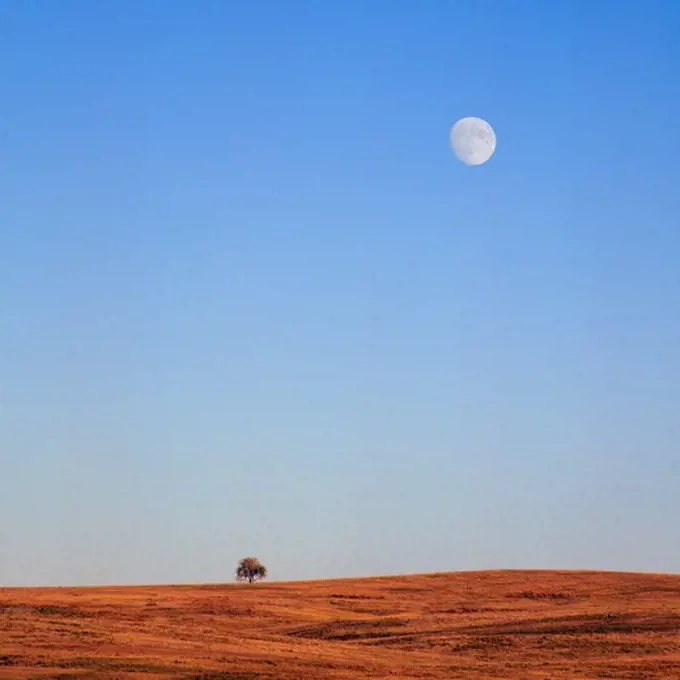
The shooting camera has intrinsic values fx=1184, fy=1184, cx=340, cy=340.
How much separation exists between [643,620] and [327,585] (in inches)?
1236

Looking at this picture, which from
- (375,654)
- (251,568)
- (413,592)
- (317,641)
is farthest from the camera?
(251,568)

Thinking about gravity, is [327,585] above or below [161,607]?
above

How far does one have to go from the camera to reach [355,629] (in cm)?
6894

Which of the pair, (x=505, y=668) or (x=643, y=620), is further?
(x=643, y=620)

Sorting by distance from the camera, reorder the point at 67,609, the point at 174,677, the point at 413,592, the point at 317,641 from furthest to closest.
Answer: the point at 413,592
the point at 67,609
the point at 317,641
the point at 174,677

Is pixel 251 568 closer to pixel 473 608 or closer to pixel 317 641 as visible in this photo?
pixel 473 608

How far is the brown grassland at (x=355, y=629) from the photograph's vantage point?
53500mm

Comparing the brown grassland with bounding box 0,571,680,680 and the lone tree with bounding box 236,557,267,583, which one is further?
the lone tree with bounding box 236,557,267,583

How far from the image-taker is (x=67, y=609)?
70750mm

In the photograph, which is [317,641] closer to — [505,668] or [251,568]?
[505,668]

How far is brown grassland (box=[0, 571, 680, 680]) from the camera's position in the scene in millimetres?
53500

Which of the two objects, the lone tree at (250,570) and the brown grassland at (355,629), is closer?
the brown grassland at (355,629)

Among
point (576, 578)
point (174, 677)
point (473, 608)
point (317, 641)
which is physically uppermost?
point (576, 578)

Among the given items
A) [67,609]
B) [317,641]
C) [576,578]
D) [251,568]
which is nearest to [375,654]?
[317,641]
